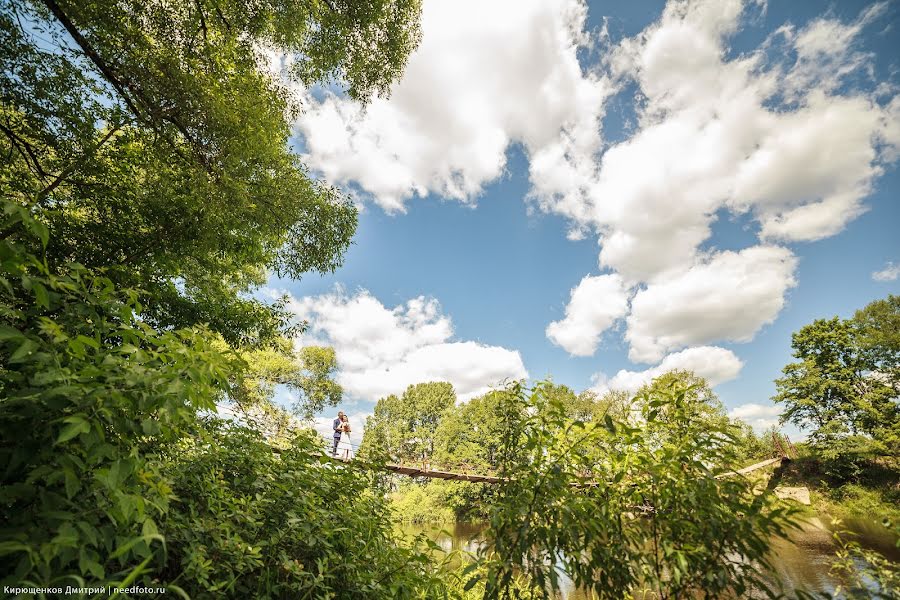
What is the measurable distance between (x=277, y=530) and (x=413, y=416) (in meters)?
49.8

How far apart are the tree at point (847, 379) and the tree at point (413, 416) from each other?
34.3 metres

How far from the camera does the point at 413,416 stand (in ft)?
165

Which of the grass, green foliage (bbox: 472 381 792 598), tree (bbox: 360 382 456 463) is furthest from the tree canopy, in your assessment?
tree (bbox: 360 382 456 463)

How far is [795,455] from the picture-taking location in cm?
2533

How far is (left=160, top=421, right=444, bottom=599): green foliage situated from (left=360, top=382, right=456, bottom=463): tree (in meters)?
43.8

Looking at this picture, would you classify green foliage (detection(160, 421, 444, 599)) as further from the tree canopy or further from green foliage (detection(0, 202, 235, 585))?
green foliage (detection(0, 202, 235, 585))

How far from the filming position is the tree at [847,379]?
23.1 metres

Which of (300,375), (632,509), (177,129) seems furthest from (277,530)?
(300,375)

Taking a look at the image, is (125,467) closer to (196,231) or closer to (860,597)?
(860,597)

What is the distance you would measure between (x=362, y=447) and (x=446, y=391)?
48.8 metres

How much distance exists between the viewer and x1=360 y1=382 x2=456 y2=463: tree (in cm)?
4678

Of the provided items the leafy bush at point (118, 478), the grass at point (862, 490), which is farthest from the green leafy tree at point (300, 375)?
the grass at point (862, 490)

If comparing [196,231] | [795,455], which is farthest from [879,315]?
[196,231]

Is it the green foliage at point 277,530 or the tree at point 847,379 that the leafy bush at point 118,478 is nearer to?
the green foliage at point 277,530
